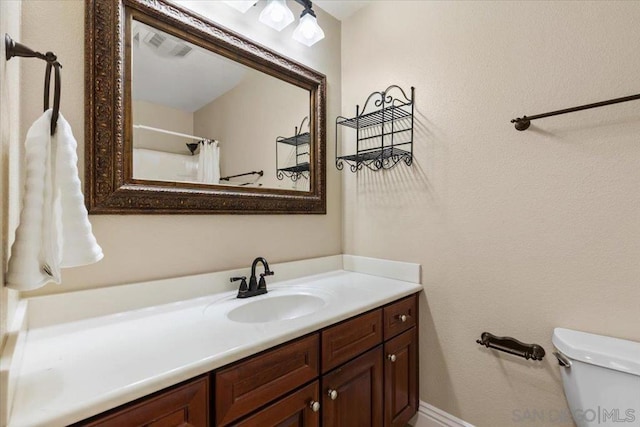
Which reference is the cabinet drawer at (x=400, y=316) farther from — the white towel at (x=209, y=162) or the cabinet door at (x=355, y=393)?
the white towel at (x=209, y=162)

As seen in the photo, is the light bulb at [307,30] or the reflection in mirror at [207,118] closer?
the reflection in mirror at [207,118]

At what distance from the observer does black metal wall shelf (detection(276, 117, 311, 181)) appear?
5.28ft

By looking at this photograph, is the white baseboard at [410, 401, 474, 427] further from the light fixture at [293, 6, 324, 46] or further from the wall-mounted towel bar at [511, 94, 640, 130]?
the light fixture at [293, 6, 324, 46]

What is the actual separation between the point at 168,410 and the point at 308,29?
5.60ft

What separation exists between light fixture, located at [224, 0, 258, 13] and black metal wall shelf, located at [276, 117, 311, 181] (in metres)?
0.60

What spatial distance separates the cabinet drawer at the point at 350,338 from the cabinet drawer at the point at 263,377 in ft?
0.19

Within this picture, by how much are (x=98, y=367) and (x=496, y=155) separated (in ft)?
5.08

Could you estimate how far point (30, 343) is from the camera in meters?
0.80

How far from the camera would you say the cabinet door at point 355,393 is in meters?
1.02

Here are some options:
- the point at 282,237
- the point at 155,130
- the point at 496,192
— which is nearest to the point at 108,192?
the point at 155,130

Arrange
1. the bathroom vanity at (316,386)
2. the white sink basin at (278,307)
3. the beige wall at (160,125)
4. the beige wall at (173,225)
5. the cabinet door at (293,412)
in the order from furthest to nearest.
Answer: the white sink basin at (278,307) → the beige wall at (160,125) → the beige wall at (173,225) → the cabinet door at (293,412) → the bathroom vanity at (316,386)

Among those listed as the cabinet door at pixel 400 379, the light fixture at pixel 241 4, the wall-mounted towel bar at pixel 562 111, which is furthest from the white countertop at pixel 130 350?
the light fixture at pixel 241 4

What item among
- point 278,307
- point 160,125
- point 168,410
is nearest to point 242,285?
point 278,307

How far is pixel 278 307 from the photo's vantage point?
134 centimetres
